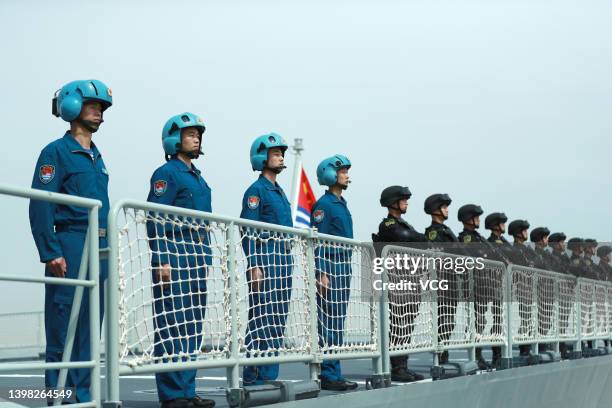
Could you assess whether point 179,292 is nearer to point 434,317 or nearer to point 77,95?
point 77,95

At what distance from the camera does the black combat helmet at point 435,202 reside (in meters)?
11.8

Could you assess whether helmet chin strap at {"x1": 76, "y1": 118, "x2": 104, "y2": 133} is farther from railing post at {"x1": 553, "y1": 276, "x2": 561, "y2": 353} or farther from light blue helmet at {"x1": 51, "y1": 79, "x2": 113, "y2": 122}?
railing post at {"x1": 553, "y1": 276, "x2": 561, "y2": 353}

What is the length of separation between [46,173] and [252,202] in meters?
2.63

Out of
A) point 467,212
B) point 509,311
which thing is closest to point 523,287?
point 509,311

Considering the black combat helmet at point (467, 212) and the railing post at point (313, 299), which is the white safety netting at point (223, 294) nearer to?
the railing post at point (313, 299)

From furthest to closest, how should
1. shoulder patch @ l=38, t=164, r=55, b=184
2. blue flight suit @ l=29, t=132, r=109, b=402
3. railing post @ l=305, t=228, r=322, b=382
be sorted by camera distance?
railing post @ l=305, t=228, r=322, b=382 → shoulder patch @ l=38, t=164, r=55, b=184 → blue flight suit @ l=29, t=132, r=109, b=402

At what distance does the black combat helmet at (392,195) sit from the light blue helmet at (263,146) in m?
1.94

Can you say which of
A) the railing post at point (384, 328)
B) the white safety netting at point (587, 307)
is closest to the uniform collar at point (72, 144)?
the railing post at point (384, 328)

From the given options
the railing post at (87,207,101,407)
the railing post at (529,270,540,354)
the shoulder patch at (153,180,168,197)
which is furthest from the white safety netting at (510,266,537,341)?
the railing post at (87,207,101,407)

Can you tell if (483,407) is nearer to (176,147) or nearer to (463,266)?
(463,266)

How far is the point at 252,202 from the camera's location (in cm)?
849

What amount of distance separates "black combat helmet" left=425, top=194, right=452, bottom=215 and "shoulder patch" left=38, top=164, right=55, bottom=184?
636cm

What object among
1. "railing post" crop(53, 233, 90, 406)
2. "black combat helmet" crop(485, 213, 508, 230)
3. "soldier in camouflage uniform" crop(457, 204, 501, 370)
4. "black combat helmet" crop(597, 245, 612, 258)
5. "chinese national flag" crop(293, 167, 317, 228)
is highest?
"chinese national flag" crop(293, 167, 317, 228)

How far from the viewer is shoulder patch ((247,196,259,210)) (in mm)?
8469
